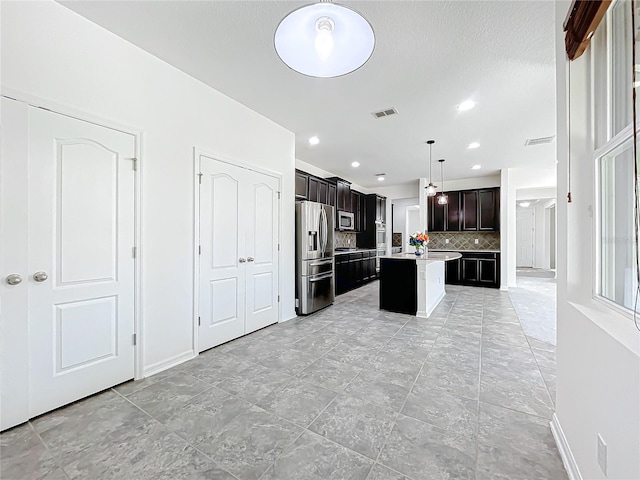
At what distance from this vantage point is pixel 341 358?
2.71 m

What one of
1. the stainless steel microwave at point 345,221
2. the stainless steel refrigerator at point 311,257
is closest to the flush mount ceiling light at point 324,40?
the stainless steel refrigerator at point 311,257

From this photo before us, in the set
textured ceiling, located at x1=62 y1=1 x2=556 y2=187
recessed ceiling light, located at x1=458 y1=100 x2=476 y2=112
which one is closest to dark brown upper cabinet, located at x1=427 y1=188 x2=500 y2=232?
textured ceiling, located at x1=62 y1=1 x2=556 y2=187

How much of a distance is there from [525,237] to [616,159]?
12197mm

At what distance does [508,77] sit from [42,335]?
450 centimetres

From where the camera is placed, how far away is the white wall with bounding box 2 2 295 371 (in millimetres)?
1810

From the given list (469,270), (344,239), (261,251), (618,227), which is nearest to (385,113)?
(261,251)

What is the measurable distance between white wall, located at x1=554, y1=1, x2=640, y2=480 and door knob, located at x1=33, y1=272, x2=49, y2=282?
9.95 ft

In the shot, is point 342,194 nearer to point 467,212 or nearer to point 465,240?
point 467,212

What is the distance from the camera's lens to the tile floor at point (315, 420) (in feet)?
4.64

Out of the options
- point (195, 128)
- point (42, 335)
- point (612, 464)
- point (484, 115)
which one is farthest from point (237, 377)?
point (484, 115)

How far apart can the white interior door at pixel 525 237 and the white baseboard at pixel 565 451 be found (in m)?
11.7

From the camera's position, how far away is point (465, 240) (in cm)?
738

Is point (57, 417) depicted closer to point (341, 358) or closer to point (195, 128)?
point (341, 358)

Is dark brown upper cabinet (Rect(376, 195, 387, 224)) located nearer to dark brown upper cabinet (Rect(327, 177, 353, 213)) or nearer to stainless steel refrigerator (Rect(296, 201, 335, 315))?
dark brown upper cabinet (Rect(327, 177, 353, 213))
